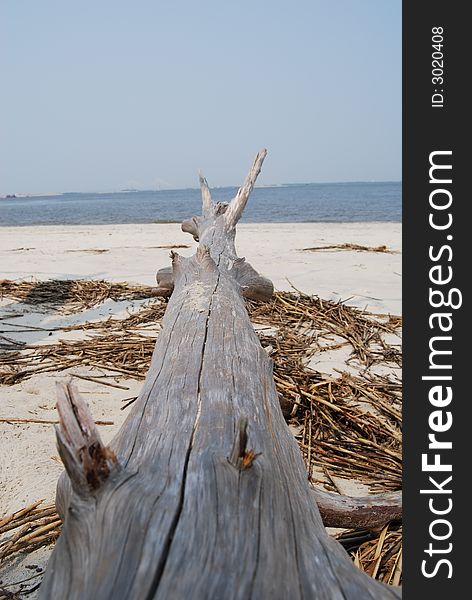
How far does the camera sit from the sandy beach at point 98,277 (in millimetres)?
2287

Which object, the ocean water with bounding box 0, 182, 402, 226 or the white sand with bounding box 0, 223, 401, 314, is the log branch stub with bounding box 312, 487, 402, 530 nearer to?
the white sand with bounding box 0, 223, 401, 314

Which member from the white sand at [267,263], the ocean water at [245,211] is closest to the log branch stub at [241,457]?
the white sand at [267,263]

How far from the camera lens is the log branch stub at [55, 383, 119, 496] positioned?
3.30 ft

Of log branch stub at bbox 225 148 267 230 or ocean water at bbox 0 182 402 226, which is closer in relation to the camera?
log branch stub at bbox 225 148 267 230

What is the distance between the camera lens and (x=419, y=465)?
1183 mm

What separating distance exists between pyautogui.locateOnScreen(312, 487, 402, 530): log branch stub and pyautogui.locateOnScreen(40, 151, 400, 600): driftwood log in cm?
30

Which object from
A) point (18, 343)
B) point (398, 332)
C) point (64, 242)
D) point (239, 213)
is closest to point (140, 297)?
point (239, 213)

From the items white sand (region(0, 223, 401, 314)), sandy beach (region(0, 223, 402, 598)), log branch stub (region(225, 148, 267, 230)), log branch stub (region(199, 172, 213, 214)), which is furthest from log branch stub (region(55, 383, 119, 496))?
log branch stub (region(199, 172, 213, 214))


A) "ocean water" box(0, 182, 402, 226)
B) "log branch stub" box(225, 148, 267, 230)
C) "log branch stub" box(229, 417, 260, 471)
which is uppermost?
"ocean water" box(0, 182, 402, 226)

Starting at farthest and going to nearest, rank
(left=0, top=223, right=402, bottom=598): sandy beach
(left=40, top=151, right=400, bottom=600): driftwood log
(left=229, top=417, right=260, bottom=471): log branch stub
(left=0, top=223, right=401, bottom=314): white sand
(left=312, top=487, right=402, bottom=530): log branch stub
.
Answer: (left=0, top=223, right=401, bottom=314): white sand
(left=0, top=223, right=402, bottom=598): sandy beach
(left=312, top=487, right=402, bottom=530): log branch stub
(left=229, top=417, right=260, bottom=471): log branch stub
(left=40, top=151, right=400, bottom=600): driftwood log

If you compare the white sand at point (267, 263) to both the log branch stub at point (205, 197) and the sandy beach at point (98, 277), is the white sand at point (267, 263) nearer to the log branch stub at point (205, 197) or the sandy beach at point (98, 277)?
the sandy beach at point (98, 277)

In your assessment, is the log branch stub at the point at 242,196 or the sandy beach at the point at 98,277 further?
the log branch stub at the point at 242,196

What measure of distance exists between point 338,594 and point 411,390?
49 cm

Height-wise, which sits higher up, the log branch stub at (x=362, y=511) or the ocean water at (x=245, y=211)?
the ocean water at (x=245, y=211)
